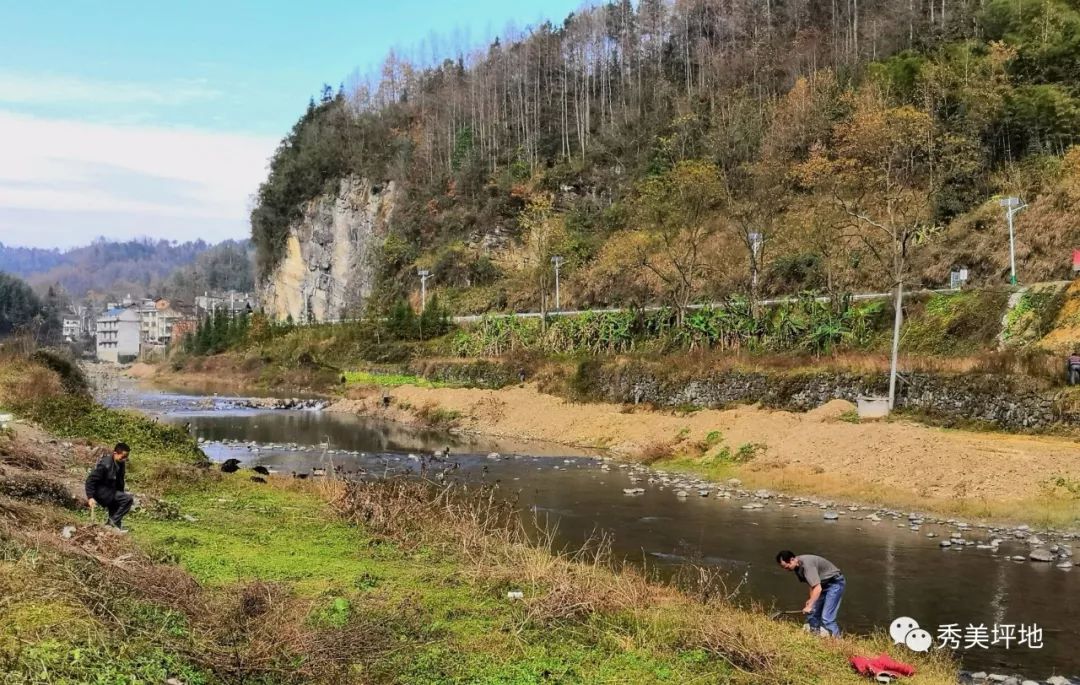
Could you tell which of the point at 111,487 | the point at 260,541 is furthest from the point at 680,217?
the point at 111,487

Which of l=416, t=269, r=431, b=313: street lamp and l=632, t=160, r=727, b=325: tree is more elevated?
l=632, t=160, r=727, b=325: tree

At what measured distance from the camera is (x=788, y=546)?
54.0 ft

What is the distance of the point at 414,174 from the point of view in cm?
8925

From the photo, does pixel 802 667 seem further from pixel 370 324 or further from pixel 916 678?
pixel 370 324

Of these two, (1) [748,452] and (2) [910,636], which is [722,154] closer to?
(1) [748,452]

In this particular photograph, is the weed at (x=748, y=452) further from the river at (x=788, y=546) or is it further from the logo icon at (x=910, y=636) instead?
the logo icon at (x=910, y=636)

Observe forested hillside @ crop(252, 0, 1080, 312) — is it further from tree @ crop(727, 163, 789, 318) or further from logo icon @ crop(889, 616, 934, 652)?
logo icon @ crop(889, 616, 934, 652)

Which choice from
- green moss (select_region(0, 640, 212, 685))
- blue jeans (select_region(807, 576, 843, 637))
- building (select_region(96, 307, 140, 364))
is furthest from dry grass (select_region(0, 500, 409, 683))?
building (select_region(96, 307, 140, 364))

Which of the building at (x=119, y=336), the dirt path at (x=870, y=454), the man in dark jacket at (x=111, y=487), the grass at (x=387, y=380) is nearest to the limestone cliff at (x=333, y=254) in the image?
the grass at (x=387, y=380)

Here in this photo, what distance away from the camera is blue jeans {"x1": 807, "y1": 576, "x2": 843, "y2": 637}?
34.9ft

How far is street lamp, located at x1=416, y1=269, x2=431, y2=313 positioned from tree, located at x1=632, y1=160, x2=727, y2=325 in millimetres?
20568

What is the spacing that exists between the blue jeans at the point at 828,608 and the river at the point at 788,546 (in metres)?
1.03

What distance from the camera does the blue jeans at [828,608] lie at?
1064cm

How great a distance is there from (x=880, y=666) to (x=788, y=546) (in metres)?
7.80
